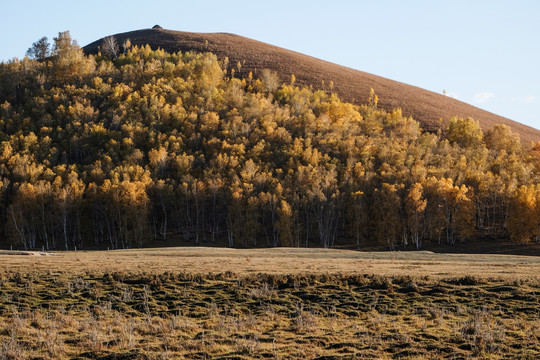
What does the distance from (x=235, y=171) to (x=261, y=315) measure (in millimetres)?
113137

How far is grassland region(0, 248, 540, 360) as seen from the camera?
885 inches

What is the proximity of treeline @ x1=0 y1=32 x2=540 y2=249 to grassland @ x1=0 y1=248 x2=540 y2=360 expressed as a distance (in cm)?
8527

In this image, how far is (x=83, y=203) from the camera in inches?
5069

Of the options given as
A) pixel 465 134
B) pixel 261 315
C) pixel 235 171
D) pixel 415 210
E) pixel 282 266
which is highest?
pixel 465 134

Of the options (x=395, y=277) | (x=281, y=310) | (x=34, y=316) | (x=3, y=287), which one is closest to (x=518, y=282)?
(x=395, y=277)

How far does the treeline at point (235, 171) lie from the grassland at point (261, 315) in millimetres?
85269

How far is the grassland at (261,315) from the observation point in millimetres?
22469

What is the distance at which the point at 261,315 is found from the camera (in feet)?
93.8

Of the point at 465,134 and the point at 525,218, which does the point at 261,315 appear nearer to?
the point at 525,218

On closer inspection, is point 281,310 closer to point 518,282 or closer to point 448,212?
point 518,282

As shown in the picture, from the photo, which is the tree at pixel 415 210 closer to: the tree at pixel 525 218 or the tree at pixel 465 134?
the tree at pixel 525 218

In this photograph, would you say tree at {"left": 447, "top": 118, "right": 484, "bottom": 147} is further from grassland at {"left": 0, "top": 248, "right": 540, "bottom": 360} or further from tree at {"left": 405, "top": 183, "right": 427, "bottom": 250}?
grassland at {"left": 0, "top": 248, "right": 540, "bottom": 360}

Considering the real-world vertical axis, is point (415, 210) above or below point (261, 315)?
above

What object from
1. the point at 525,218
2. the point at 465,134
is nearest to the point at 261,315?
the point at 525,218
